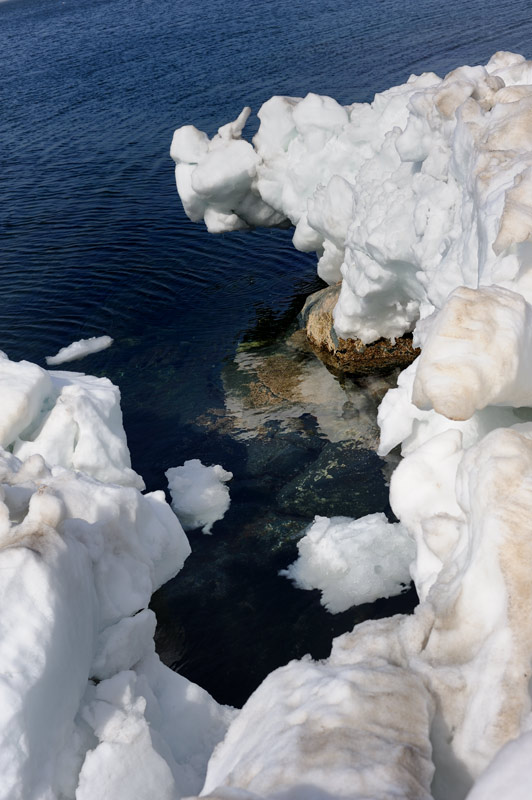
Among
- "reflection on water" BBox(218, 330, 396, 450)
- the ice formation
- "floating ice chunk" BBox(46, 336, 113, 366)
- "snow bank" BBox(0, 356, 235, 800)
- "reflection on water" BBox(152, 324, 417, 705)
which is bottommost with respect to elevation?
"reflection on water" BBox(218, 330, 396, 450)

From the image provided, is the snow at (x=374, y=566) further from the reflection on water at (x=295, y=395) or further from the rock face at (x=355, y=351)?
the rock face at (x=355, y=351)

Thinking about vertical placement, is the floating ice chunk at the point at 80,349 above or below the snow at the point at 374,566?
below

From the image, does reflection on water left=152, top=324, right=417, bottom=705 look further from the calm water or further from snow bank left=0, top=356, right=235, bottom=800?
snow bank left=0, top=356, right=235, bottom=800

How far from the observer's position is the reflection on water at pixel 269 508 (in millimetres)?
9648

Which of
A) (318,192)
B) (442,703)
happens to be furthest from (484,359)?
(318,192)

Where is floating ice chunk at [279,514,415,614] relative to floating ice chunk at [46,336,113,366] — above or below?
below

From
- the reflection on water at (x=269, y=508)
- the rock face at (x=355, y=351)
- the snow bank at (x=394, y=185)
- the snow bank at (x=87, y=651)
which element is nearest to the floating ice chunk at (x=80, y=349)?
the reflection on water at (x=269, y=508)

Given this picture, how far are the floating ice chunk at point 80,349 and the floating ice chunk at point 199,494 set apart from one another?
15.9 ft

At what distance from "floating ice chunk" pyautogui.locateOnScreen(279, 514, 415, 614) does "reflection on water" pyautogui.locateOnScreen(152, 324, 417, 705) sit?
156mm

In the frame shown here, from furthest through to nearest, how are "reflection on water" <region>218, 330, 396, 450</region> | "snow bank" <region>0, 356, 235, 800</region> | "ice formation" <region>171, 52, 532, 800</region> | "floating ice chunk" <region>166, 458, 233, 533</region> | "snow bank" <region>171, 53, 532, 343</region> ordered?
"reflection on water" <region>218, 330, 396, 450</region>, "floating ice chunk" <region>166, 458, 233, 533</region>, "snow bank" <region>171, 53, 532, 343</region>, "snow bank" <region>0, 356, 235, 800</region>, "ice formation" <region>171, 52, 532, 800</region>

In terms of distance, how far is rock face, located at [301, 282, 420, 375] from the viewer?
15.4m

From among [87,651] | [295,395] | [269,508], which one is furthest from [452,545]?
[295,395]

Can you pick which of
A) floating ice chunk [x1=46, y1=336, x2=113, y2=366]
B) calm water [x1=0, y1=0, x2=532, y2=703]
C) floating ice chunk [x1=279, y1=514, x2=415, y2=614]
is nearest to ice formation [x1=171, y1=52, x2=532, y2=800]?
floating ice chunk [x1=279, y1=514, x2=415, y2=614]

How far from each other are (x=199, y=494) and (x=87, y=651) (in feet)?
18.4
